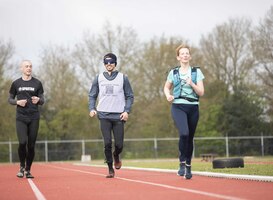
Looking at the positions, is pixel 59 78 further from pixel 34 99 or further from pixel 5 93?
pixel 34 99

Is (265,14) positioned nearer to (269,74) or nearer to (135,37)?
(269,74)

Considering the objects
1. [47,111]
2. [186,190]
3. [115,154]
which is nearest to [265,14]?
[47,111]

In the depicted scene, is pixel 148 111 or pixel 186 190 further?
pixel 148 111

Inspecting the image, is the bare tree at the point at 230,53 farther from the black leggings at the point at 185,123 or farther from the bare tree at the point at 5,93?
the black leggings at the point at 185,123

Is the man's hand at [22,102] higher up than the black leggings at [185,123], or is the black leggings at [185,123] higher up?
the man's hand at [22,102]

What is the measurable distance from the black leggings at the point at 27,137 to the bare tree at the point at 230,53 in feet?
126

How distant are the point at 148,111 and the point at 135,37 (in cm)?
687

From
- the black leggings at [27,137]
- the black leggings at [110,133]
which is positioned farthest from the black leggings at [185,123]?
the black leggings at [27,137]

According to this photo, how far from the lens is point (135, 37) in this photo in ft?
158

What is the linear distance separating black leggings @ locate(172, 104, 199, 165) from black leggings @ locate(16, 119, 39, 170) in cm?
316

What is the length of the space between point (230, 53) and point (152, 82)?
306 inches

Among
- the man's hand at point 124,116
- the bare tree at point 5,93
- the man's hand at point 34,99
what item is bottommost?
the man's hand at point 124,116

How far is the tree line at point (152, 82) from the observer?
4662 centimetres

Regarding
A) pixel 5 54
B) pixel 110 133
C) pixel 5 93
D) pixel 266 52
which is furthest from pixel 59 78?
pixel 110 133
